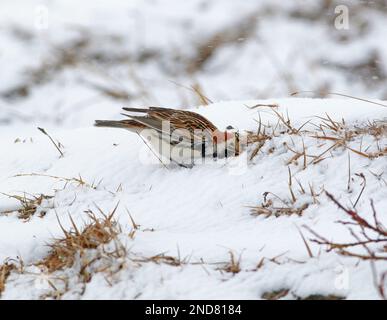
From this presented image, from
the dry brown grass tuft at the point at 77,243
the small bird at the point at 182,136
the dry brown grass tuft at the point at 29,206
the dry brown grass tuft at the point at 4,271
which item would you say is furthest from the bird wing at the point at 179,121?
the dry brown grass tuft at the point at 4,271

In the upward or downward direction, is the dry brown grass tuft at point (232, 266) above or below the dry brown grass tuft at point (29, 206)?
below

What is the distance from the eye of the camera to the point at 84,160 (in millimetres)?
4297

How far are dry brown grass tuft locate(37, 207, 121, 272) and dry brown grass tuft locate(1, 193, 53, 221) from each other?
2.20 ft

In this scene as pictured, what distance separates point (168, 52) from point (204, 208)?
5597 millimetres

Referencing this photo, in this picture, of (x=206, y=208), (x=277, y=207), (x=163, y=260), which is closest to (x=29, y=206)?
(x=206, y=208)

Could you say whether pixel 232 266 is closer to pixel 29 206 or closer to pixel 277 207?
pixel 277 207

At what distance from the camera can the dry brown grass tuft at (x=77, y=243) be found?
302 centimetres

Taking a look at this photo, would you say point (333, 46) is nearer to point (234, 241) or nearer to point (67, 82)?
point (67, 82)

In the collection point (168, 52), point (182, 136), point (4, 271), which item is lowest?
point (4, 271)

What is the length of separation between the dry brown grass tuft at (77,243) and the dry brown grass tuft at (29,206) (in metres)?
0.67

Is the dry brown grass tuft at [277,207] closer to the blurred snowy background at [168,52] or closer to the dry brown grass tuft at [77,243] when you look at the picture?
the dry brown grass tuft at [77,243]

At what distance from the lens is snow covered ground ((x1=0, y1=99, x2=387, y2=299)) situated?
9.06ft

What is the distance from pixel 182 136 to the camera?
13.2 ft
